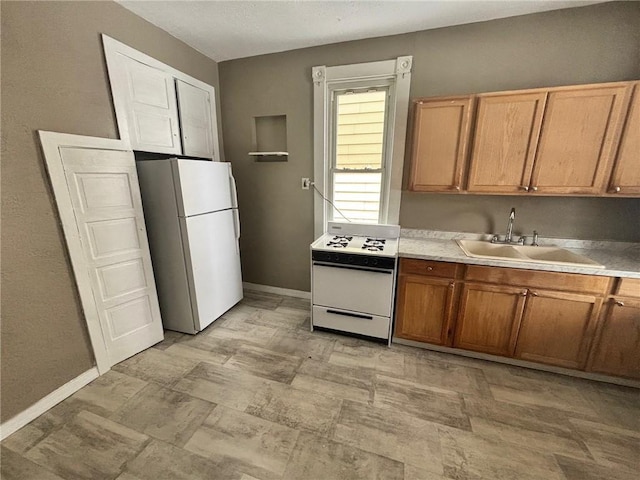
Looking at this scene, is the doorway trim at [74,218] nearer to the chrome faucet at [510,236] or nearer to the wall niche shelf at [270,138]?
the wall niche shelf at [270,138]

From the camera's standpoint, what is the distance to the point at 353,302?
225 cm

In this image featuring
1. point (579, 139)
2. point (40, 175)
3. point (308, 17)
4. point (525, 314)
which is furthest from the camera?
point (308, 17)

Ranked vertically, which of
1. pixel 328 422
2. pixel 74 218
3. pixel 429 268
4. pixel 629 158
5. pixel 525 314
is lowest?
pixel 328 422

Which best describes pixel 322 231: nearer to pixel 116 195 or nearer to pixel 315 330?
pixel 315 330

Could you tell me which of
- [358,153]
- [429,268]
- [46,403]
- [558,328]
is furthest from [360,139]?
[46,403]

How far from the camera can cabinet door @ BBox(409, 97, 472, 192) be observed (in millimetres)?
1969

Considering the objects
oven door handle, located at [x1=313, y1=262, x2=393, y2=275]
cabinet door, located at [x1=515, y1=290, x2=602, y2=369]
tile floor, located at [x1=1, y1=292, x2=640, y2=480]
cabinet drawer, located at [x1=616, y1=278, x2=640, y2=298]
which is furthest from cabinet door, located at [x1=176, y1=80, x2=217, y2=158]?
cabinet drawer, located at [x1=616, y1=278, x2=640, y2=298]

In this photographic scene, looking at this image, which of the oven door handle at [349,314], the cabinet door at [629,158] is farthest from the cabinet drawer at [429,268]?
the cabinet door at [629,158]

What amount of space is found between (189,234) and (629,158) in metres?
3.29

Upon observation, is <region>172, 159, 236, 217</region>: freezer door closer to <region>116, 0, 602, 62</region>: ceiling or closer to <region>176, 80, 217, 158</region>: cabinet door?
<region>176, 80, 217, 158</region>: cabinet door

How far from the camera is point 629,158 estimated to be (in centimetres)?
170

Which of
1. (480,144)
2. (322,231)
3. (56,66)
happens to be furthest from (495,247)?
(56,66)

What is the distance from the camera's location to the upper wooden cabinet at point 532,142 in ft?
5.56

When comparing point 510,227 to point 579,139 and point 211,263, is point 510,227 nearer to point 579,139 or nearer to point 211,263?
point 579,139
